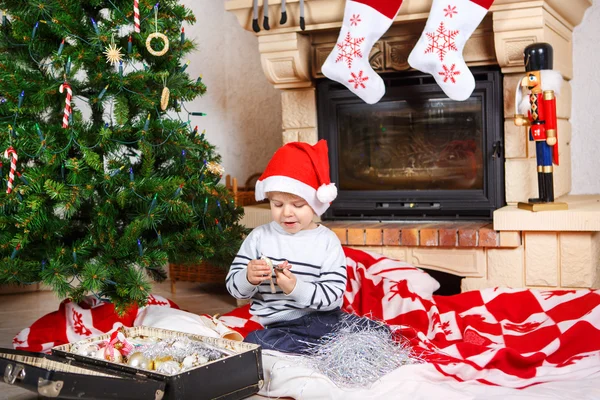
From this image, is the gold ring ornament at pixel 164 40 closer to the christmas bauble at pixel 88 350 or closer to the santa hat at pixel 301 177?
the santa hat at pixel 301 177

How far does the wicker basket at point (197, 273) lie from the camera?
3.69m

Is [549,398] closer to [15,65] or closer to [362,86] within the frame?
[362,86]

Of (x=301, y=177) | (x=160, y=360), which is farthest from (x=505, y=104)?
(x=160, y=360)

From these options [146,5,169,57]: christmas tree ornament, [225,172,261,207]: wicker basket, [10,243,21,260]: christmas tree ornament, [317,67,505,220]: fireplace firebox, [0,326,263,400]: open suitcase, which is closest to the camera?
[0,326,263,400]: open suitcase

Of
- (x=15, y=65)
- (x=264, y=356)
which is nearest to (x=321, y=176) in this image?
(x=264, y=356)

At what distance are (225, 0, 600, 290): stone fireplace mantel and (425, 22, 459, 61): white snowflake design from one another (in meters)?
0.17

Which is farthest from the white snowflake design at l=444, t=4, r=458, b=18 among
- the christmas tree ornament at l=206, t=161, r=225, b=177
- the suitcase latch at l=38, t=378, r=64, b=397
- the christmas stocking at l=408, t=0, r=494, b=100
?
the suitcase latch at l=38, t=378, r=64, b=397

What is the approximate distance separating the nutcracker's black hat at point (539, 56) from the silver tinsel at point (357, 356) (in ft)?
4.26

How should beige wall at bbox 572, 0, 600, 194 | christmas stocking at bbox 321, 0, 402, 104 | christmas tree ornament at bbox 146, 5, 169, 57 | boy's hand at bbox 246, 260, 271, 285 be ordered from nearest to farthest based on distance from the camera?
boy's hand at bbox 246, 260, 271, 285
christmas tree ornament at bbox 146, 5, 169, 57
christmas stocking at bbox 321, 0, 402, 104
beige wall at bbox 572, 0, 600, 194

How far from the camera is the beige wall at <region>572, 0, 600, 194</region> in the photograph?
3453mm

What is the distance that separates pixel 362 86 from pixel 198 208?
0.89m

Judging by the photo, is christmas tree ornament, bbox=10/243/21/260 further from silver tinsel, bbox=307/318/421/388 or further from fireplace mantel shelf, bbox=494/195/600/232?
fireplace mantel shelf, bbox=494/195/600/232

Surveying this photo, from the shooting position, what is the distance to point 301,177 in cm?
221

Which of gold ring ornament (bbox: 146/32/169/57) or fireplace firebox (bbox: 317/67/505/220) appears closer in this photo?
gold ring ornament (bbox: 146/32/169/57)
